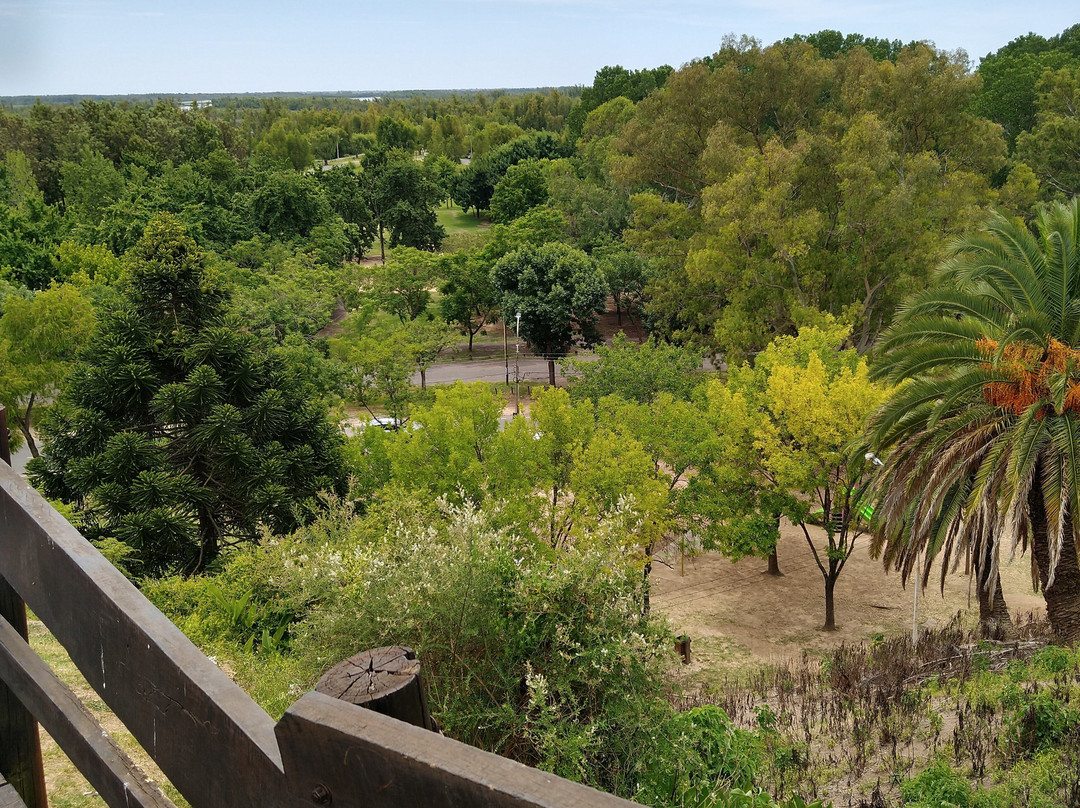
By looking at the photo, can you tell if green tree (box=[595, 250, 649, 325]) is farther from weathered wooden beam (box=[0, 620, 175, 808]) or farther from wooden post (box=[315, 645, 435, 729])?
wooden post (box=[315, 645, 435, 729])

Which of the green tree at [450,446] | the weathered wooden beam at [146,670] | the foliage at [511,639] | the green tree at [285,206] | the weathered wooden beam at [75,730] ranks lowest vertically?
the green tree at [450,446]

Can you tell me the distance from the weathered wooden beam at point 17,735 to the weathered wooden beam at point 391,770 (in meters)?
1.26

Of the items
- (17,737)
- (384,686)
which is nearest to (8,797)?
(17,737)

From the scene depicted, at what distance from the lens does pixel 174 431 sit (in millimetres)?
19438

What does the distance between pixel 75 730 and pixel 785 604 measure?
2449 cm

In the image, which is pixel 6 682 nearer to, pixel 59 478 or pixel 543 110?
pixel 59 478

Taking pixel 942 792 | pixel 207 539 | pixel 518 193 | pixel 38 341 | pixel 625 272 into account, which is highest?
pixel 518 193

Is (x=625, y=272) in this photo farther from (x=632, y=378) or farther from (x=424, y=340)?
(x=632, y=378)

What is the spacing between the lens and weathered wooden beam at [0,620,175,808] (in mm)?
1669

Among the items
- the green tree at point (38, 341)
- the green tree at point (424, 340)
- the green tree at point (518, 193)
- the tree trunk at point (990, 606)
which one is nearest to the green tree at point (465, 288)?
the green tree at point (424, 340)

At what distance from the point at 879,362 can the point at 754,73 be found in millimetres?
26987

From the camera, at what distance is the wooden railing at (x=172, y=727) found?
3.76 ft

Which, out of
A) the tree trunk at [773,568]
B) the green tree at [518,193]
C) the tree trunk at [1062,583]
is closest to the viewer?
the tree trunk at [1062,583]

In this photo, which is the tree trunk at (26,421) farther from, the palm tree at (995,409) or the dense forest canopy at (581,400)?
the palm tree at (995,409)
